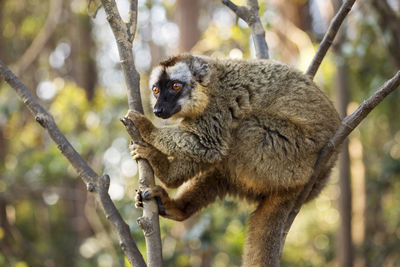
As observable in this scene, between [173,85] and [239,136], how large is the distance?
0.84 metres

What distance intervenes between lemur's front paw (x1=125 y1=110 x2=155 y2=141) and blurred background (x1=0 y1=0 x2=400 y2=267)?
4.31 feet

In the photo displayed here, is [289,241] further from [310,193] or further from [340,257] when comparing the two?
[310,193]

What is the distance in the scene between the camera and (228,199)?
4.93 m

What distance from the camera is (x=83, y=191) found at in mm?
12500

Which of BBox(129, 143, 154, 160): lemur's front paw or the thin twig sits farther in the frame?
BBox(129, 143, 154, 160): lemur's front paw

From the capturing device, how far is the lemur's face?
4.30 meters

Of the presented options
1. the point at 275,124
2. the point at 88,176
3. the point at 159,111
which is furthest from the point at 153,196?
the point at 275,124

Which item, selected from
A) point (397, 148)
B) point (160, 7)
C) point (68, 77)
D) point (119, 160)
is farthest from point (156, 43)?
point (397, 148)

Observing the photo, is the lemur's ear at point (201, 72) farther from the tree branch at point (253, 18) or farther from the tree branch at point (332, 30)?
the tree branch at point (332, 30)

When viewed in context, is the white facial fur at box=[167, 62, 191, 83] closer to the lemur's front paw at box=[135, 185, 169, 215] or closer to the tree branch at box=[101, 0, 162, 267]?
the tree branch at box=[101, 0, 162, 267]

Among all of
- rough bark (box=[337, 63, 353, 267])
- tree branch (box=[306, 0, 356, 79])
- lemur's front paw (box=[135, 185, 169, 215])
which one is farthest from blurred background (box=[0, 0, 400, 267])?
tree branch (box=[306, 0, 356, 79])

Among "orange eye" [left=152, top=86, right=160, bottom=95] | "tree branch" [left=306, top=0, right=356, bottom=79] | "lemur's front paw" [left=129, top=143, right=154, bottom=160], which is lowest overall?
"lemur's front paw" [left=129, top=143, right=154, bottom=160]

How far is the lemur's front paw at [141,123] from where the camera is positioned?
3725mm

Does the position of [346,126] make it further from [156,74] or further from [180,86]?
[156,74]
